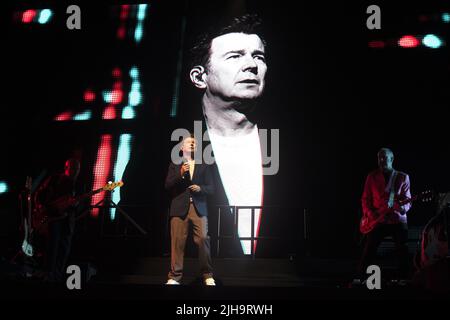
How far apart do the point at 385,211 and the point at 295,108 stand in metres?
2.27

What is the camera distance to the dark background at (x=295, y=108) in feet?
20.1

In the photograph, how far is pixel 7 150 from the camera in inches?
270

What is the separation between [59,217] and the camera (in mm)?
4598

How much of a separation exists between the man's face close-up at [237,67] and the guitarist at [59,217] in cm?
235

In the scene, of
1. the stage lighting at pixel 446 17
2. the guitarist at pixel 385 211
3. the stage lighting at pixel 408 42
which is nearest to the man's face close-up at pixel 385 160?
the guitarist at pixel 385 211

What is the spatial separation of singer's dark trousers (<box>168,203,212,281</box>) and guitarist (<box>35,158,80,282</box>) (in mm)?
1146

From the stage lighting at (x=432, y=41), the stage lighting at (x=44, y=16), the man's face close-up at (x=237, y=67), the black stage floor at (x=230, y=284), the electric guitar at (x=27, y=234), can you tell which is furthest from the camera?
the stage lighting at (x=44, y=16)

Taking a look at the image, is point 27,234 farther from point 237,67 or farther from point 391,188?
point 391,188

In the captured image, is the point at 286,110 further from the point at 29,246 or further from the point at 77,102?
the point at 29,246

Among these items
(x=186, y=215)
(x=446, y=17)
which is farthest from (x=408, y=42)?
(x=186, y=215)

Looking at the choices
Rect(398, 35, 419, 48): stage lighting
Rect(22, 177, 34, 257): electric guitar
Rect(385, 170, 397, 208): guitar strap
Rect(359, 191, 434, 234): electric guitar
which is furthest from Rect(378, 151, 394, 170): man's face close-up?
Rect(22, 177, 34, 257): electric guitar

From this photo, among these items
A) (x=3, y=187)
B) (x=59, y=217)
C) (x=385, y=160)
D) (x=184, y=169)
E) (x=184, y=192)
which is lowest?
(x=59, y=217)

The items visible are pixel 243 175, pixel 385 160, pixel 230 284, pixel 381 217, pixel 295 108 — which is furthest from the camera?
pixel 295 108

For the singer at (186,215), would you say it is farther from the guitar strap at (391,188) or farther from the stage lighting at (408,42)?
the stage lighting at (408,42)
